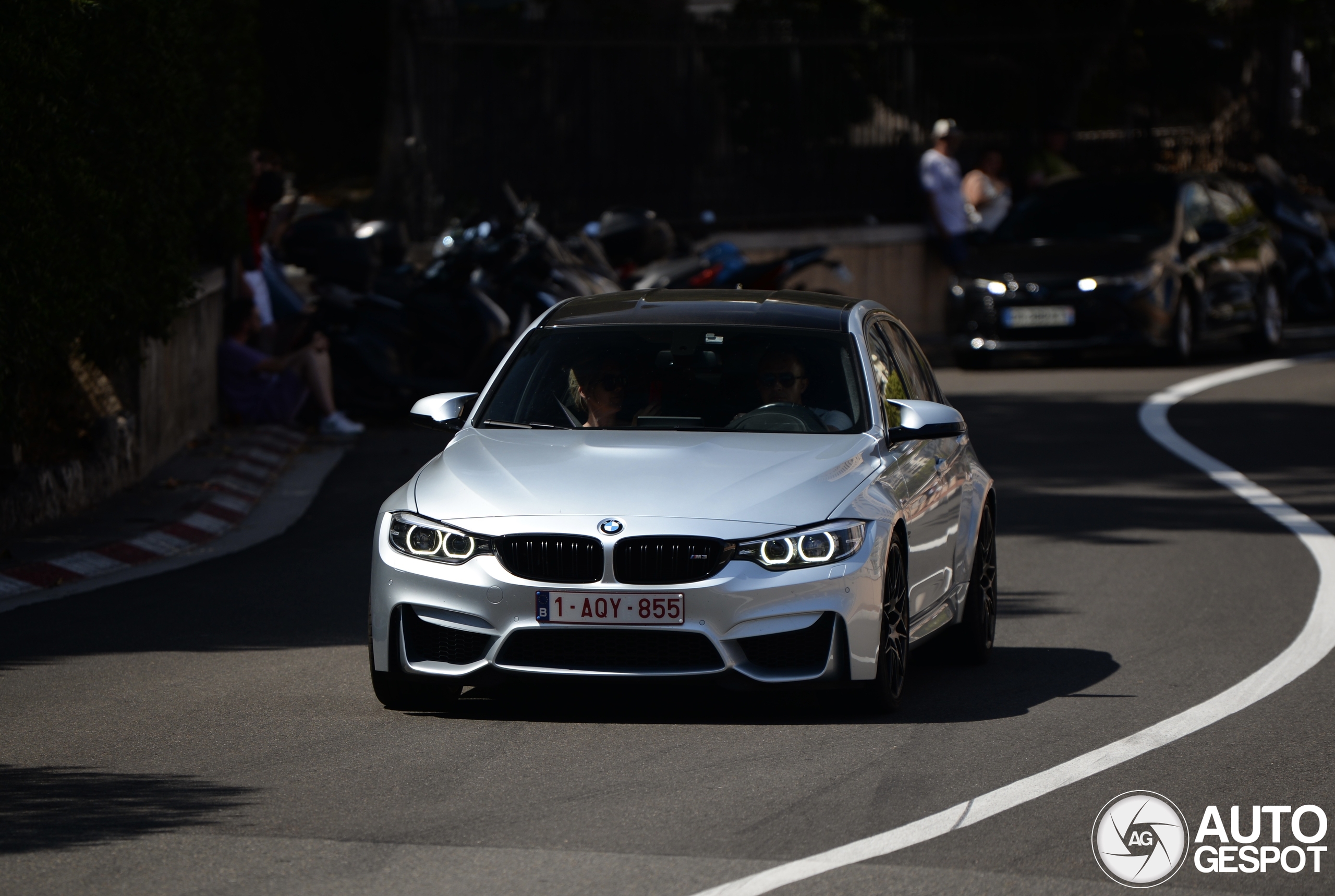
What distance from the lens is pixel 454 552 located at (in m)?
7.25

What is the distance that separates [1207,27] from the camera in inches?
1149

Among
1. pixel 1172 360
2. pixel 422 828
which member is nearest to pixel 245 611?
pixel 422 828

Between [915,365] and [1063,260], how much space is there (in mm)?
13097

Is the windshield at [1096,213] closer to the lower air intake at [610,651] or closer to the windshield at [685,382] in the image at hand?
the windshield at [685,382]

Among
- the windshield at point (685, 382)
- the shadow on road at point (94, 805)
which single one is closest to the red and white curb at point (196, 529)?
the windshield at point (685, 382)

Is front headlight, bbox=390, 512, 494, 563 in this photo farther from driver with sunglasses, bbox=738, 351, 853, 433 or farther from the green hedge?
the green hedge

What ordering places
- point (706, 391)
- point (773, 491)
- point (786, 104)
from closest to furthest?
point (773, 491) → point (706, 391) → point (786, 104)

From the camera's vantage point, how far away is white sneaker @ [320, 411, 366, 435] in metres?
16.8

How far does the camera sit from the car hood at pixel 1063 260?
71.0ft

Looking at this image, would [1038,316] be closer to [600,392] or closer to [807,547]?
[600,392]

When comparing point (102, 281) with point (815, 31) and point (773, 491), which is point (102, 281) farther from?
point (815, 31)

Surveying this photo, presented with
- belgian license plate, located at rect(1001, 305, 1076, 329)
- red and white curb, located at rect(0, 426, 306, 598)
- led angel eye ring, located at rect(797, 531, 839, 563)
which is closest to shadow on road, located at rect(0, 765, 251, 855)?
led angel eye ring, located at rect(797, 531, 839, 563)

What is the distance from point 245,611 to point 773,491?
135 inches

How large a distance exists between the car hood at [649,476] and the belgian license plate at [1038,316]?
46.1ft
